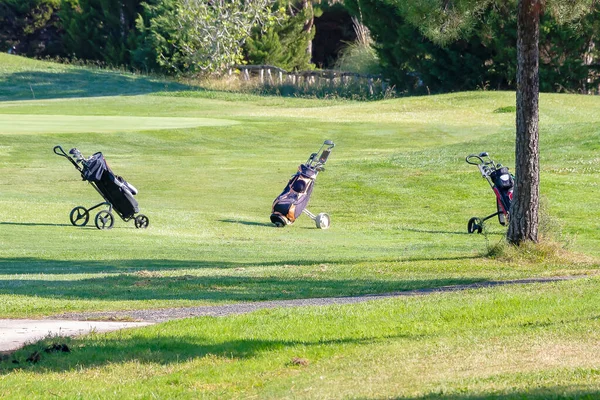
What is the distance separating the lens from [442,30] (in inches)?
645

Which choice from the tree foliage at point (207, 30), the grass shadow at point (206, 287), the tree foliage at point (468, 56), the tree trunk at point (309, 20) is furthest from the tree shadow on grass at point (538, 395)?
the tree trunk at point (309, 20)

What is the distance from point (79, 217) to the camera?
20.3 metres

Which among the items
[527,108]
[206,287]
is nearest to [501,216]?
[527,108]

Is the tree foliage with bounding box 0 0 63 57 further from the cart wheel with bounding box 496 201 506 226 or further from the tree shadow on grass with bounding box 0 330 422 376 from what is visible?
the tree shadow on grass with bounding box 0 330 422 376

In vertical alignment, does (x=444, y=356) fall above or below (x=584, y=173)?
above

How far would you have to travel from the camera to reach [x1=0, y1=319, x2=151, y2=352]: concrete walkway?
30.1ft

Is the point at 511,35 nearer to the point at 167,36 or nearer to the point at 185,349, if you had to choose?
the point at 167,36

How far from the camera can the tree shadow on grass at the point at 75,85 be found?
53469 millimetres

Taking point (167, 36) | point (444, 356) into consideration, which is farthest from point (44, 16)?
point (444, 356)

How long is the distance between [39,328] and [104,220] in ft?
35.4

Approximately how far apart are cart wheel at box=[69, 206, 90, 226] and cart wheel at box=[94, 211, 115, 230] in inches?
10.2

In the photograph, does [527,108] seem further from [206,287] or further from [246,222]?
[246,222]

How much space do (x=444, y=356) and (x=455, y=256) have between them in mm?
8937

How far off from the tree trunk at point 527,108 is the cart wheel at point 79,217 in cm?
862
